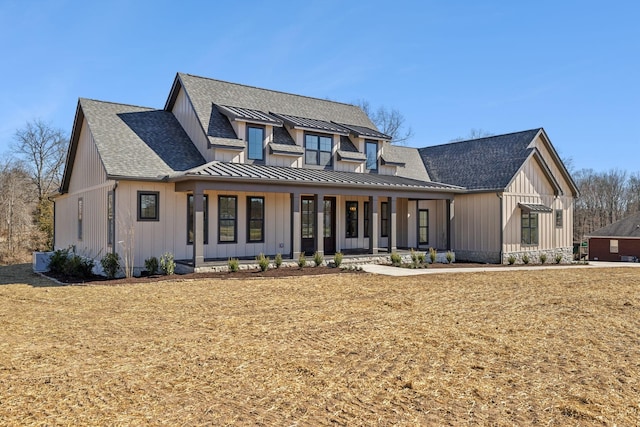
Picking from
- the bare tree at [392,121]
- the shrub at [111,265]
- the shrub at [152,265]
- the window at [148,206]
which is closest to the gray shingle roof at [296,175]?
the window at [148,206]

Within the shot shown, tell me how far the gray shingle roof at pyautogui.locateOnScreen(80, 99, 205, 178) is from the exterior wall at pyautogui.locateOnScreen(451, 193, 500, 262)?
12087 millimetres

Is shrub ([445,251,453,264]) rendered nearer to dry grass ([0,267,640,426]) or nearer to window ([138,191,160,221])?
dry grass ([0,267,640,426])

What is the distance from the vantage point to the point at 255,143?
17.7 m

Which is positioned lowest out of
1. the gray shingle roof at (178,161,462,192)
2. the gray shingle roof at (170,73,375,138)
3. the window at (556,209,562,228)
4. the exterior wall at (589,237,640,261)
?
the exterior wall at (589,237,640,261)

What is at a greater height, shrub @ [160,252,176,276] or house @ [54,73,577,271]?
house @ [54,73,577,271]

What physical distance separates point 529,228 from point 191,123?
15.8m

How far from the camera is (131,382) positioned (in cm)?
487

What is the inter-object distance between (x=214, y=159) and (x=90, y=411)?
13.3 metres

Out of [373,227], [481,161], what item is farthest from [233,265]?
[481,161]

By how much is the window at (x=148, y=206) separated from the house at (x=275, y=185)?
1.8 inches

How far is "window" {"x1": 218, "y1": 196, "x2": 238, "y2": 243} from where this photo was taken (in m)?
16.5

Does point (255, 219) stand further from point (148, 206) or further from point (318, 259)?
point (148, 206)

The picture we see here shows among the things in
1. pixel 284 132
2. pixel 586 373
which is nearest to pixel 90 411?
pixel 586 373

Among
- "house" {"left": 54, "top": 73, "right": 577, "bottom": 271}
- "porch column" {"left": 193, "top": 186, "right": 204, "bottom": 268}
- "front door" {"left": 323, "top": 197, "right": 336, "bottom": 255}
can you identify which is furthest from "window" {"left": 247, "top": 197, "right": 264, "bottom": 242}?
"front door" {"left": 323, "top": 197, "right": 336, "bottom": 255}
